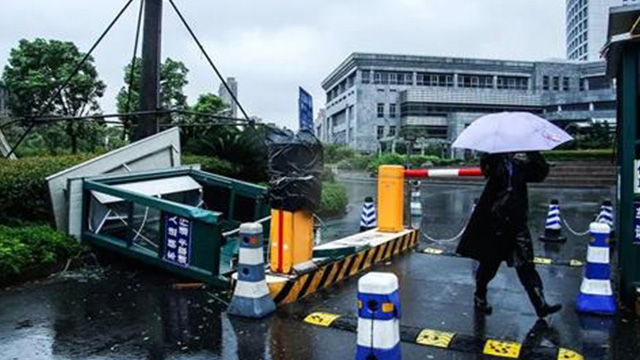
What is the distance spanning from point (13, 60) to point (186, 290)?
24.2 meters

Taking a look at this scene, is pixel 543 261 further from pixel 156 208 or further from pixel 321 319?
pixel 156 208

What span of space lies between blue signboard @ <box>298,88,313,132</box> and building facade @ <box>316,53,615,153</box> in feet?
215

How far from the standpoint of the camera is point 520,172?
17.0ft

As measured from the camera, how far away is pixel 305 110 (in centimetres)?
571

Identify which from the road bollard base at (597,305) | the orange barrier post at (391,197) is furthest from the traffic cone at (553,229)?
the road bollard base at (597,305)

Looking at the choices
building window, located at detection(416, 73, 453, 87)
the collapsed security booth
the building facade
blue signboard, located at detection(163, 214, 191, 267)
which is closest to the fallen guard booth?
the collapsed security booth

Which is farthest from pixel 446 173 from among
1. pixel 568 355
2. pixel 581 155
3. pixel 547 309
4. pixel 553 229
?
pixel 581 155

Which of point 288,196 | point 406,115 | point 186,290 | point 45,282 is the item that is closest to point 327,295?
point 288,196

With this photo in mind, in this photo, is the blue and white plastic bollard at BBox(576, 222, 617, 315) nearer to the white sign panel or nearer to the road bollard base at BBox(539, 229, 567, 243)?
the road bollard base at BBox(539, 229, 567, 243)

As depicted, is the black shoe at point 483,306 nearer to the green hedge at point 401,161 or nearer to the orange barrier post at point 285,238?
the orange barrier post at point 285,238

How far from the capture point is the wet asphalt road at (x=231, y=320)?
4457 mm

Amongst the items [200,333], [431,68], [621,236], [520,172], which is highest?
[431,68]

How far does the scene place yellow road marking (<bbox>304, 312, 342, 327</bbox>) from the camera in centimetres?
509

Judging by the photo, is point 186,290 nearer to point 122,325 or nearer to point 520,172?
point 122,325
